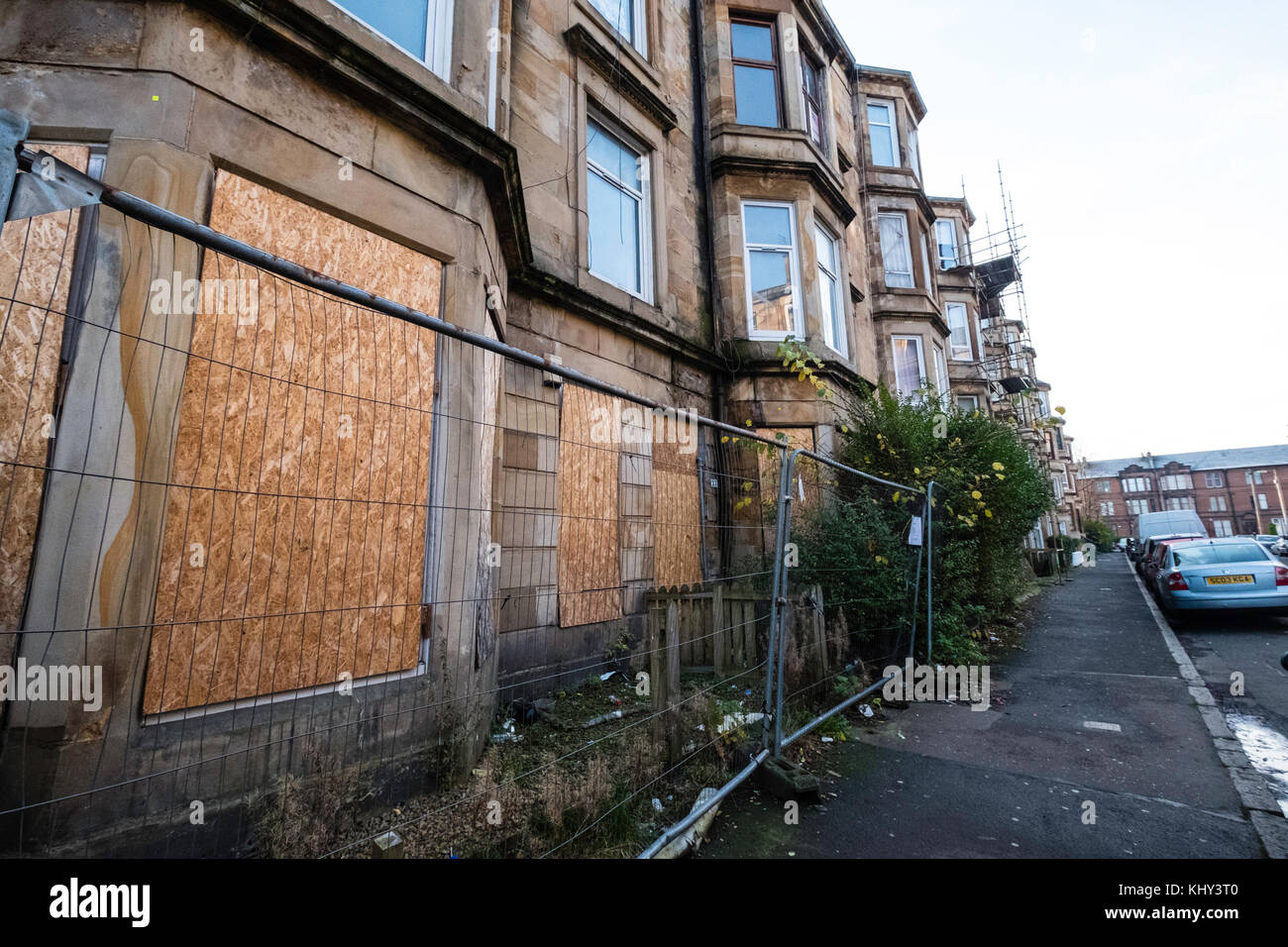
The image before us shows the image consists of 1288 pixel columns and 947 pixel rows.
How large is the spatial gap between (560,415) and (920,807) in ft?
15.6

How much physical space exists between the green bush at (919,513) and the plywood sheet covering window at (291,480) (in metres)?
3.89

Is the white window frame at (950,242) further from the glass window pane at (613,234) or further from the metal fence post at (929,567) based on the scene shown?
the metal fence post at (929,567)

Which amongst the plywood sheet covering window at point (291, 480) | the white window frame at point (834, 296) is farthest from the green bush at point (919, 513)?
the plywood sheet covering window at point (291, 480)

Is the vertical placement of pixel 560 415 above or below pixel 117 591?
above

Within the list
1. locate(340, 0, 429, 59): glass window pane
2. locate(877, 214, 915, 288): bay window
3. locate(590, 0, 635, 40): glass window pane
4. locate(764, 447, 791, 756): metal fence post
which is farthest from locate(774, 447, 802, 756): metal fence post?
locate(877, 214, 915, 288): bay window

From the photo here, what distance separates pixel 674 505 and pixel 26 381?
6.09 meters

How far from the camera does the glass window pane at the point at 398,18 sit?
402 centimetres

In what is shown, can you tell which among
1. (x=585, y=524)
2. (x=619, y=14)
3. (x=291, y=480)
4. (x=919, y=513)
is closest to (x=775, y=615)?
(x=585, y=524)

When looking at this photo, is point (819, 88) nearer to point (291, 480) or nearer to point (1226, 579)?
point (1226, 579)

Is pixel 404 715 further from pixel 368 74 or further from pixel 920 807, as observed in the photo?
pixel 368 74

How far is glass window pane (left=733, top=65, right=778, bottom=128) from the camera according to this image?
10.3 meters
